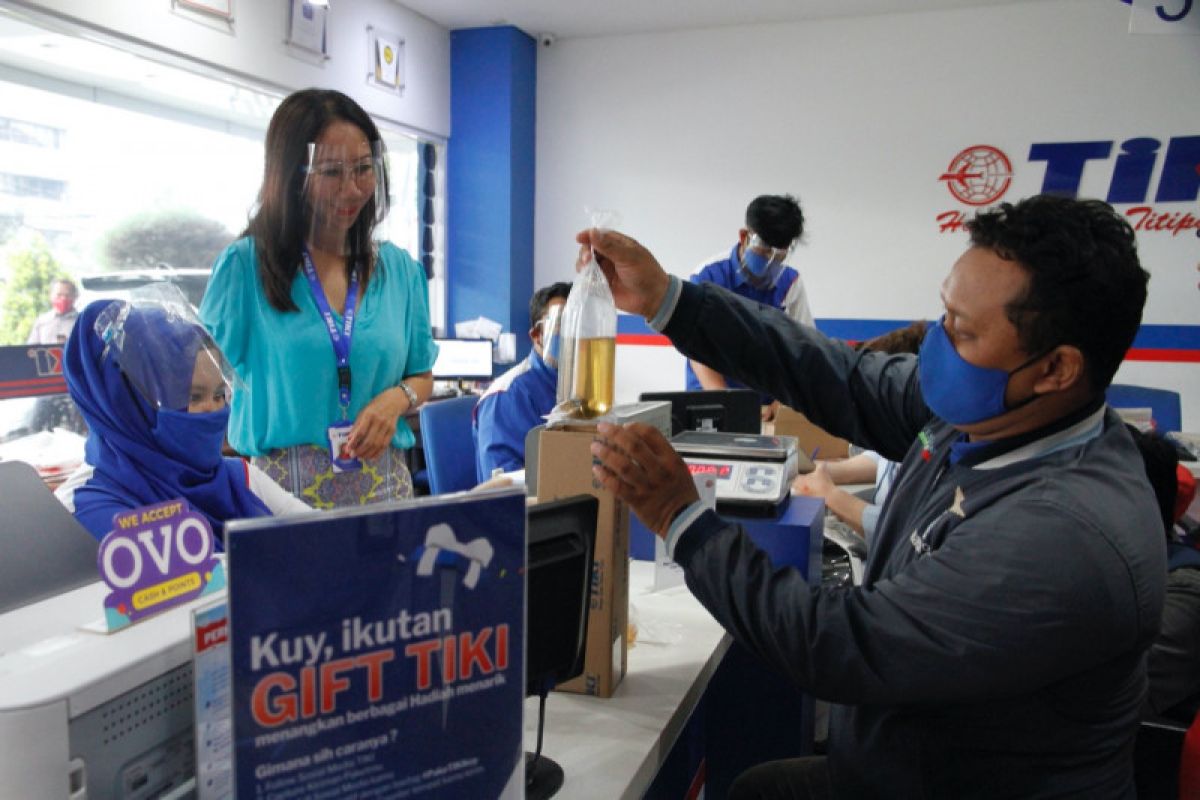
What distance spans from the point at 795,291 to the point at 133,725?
12.0 feet

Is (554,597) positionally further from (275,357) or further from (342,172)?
(342,172)

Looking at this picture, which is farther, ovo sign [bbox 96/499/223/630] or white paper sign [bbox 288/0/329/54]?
white paper sign [bbox 288/0/329/54]

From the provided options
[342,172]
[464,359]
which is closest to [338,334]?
[342,172]

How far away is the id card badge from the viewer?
1920mm

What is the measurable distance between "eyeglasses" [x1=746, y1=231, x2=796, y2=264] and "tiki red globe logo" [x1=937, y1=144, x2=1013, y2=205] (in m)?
2.31

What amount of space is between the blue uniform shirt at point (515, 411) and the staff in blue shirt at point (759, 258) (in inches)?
37.7

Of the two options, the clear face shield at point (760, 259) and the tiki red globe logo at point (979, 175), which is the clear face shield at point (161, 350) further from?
the tiki red globe logo at point (979, 175)

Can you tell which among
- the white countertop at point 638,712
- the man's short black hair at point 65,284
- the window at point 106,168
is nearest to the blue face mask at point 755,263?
the window at point 106,168

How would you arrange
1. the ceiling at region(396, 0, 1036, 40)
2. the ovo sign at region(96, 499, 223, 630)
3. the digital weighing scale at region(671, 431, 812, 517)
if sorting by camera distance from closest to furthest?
the ovo sign at region(96, 499, 223, 630), the digital weighing scale at region(671, 431, 812, 517), the ceiling at region(396, 0, 1036, 40)

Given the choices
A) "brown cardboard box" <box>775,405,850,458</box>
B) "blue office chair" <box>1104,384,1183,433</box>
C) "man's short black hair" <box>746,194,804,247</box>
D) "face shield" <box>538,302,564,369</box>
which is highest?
"man's short black hair" <box>746,194,804,247</box>

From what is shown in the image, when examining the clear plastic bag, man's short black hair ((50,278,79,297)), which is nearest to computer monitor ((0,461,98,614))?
the clear plastic bag

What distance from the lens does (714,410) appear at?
105 inches

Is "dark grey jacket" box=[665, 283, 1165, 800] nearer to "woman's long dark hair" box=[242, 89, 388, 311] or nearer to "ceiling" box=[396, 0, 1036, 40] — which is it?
"woman's long dark hair" box=[242, 89, 388, 311]

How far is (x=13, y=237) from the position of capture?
11.9 ft
